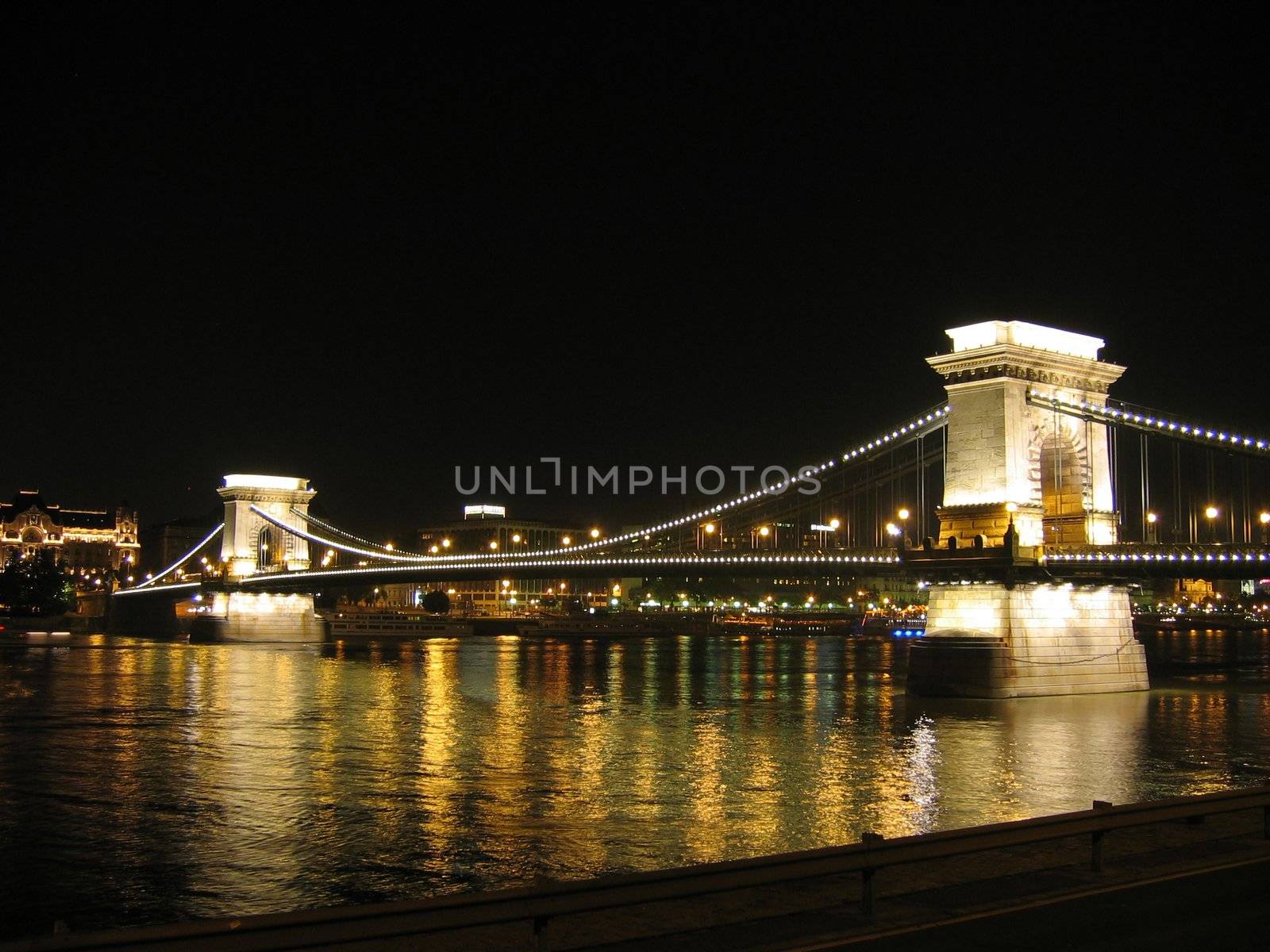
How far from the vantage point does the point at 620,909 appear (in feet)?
32.2

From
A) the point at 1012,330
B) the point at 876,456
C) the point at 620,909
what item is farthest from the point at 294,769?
the point at 876,456

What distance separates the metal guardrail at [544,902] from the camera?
691 cm

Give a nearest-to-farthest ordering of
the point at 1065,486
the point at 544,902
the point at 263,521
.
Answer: the point at 544,902
the point at 1065,486
the point at 263,521

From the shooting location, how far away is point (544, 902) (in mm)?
7531

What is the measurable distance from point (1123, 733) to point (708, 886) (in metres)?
22.3

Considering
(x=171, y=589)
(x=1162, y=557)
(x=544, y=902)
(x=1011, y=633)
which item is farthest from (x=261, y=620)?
(x=544, y=902)

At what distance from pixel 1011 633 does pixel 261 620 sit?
201 ft

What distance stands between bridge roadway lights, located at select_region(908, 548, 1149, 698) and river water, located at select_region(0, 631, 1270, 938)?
83cm

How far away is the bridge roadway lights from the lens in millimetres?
34250

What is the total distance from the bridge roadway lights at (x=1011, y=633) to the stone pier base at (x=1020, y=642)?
2 cm

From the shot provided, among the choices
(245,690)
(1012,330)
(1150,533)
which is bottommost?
(245,690)

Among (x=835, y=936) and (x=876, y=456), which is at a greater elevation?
(x=876, y=456)

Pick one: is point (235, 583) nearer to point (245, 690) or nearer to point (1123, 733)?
point (245, 690)

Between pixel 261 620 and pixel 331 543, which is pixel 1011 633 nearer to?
pixel 331 543
